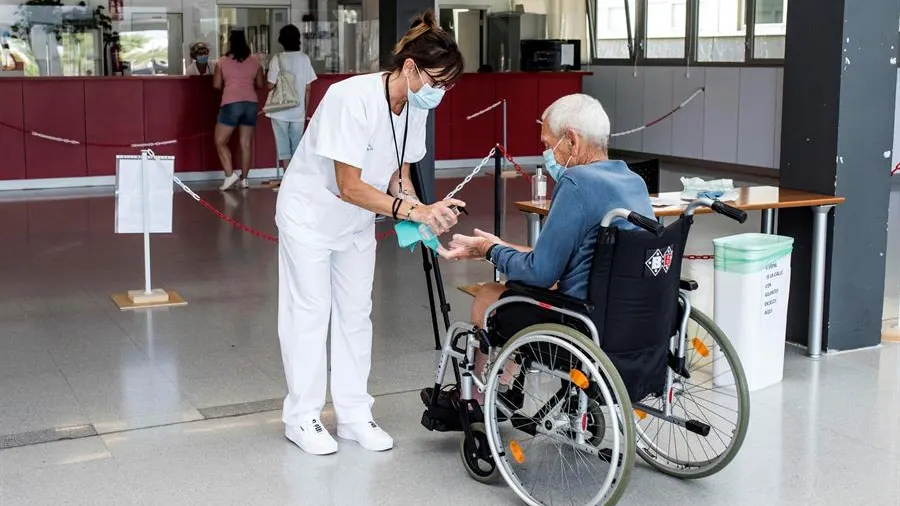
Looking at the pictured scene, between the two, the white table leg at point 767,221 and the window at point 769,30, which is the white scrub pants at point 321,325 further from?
the window at point 769,30

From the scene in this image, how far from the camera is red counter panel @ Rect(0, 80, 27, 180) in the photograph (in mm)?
10844

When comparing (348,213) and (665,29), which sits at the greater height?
(665,29)

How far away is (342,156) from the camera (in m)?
3.60

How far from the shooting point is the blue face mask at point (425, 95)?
364 centimetres

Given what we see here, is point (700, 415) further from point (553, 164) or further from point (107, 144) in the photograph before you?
point (107, 144)

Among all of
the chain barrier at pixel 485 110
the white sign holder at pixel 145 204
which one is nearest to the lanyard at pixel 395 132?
the white sign holder at pixel 145 204

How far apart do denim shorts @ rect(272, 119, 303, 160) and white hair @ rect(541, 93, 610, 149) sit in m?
7.76

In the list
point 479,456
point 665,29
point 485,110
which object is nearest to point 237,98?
point 485,110

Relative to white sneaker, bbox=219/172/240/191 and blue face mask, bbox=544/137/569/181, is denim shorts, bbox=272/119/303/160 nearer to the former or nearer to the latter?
white sneaker, bbox=219/172/240/191

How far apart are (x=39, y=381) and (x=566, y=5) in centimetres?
1262

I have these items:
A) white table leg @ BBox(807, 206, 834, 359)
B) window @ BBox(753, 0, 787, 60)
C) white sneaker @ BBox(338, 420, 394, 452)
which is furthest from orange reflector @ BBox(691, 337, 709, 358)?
window @ BBox(753, 0, 787, 60)

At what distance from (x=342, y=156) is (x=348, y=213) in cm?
28

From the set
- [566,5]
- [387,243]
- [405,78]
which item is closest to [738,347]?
[405,78]

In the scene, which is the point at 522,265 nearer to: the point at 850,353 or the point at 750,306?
the point at 750,306
